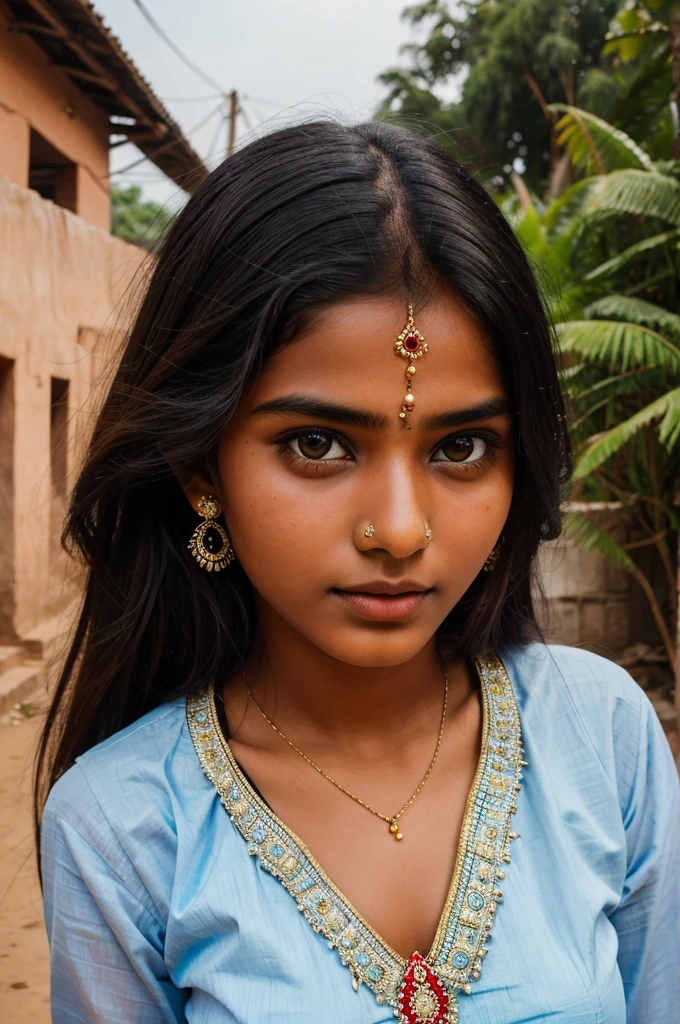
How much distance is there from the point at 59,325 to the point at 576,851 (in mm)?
6610

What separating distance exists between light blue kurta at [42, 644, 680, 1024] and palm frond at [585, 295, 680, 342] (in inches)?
181

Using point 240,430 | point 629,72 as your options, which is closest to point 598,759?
point 240,430

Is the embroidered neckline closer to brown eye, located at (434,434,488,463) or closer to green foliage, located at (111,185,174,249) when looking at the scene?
brown eye, located at (434,434,488,463)

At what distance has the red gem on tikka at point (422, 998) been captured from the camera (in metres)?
1.22

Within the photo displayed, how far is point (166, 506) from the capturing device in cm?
151

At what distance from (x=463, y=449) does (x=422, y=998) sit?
0.75 m

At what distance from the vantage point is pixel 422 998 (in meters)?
1.23

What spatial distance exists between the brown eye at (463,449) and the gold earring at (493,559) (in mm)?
318

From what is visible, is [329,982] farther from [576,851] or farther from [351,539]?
[351,539]

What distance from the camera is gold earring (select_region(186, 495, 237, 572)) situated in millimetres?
1413

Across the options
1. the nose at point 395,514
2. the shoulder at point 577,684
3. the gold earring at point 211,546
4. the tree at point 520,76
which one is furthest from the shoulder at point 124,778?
the tree at point 520,76

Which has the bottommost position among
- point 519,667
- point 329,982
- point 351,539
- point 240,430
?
point 329,982

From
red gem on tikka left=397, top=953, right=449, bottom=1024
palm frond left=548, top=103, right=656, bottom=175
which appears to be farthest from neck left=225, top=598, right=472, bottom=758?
palm frond left=548, top=103, right=656, bottom=175

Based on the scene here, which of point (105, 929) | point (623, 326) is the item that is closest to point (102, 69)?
point (623, 326)
